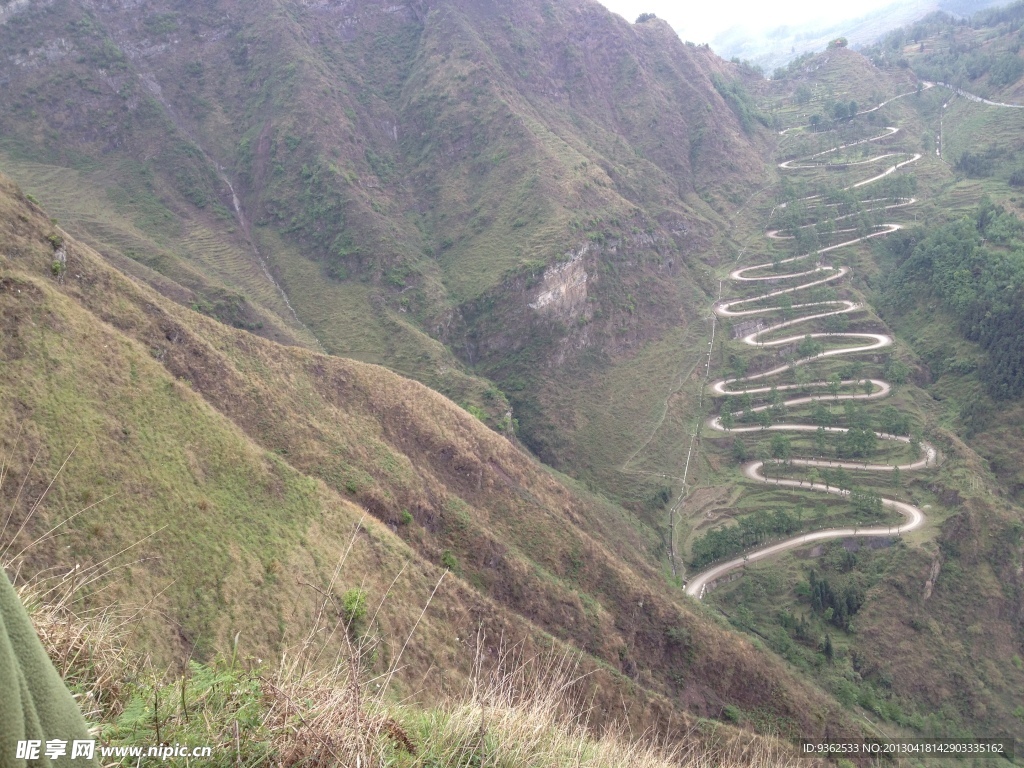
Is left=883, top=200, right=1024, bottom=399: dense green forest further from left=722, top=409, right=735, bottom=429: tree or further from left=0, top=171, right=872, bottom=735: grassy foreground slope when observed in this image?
left=0, top=171, right=872, bottom=735: grassy foreground slope

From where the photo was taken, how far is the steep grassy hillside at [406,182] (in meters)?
65.0

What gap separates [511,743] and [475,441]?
106 feet

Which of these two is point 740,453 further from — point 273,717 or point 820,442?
point 273,717

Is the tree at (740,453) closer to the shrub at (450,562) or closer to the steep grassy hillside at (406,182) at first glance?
the steep grassy hillside at (406,182)

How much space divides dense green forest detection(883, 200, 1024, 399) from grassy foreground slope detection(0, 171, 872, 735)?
44782 millimetres

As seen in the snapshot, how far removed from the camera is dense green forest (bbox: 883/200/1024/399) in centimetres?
5859

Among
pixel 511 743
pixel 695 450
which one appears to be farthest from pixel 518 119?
pixel 511 743

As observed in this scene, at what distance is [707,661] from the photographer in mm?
32312

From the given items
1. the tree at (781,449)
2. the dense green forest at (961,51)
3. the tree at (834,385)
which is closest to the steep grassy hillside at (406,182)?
the tree at (781,449)

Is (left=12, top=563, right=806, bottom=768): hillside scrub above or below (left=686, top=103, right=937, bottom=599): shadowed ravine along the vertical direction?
above

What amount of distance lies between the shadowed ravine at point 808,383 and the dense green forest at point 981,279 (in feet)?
22.3

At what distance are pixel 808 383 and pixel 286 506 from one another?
59150 mm

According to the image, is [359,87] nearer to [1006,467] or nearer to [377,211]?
[377,211]

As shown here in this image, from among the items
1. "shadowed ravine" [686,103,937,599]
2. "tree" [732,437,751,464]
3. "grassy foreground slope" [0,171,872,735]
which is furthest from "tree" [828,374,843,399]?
"grassy foreground slope" [0,171,872,735]
